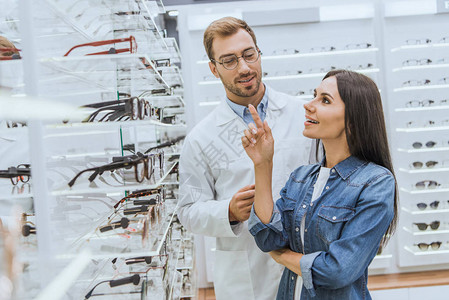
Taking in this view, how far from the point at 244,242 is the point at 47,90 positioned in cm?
110

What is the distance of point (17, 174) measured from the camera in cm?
116

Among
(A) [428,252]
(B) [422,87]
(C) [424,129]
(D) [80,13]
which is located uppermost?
(D) [80,13]

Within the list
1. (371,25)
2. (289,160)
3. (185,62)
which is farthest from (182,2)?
(289,160)

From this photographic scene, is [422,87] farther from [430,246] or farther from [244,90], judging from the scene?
[244,90]

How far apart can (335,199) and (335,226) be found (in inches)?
3.8

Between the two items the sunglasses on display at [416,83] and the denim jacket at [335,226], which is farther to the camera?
the sunglasses on display at [416,83]

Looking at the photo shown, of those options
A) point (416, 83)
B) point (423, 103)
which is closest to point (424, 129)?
point (423, 103)

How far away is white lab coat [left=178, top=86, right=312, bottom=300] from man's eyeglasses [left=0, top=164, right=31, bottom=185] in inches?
32.2

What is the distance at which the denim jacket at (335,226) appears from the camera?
4.21 feet

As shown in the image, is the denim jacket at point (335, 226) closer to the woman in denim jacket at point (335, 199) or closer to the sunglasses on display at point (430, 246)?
the woman in denim jacket at point (335, 199)

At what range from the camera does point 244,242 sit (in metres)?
1.86

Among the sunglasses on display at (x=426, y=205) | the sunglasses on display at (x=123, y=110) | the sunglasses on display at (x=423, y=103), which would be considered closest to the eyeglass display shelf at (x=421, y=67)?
the sunglasses on display at (x=423, y=103)

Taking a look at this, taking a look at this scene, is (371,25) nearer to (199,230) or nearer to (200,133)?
(200,133)

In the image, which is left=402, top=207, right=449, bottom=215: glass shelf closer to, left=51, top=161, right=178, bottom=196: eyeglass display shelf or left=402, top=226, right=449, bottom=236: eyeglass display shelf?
left=402, top=226, right=449, bottom=236: eyeglass display shelf
